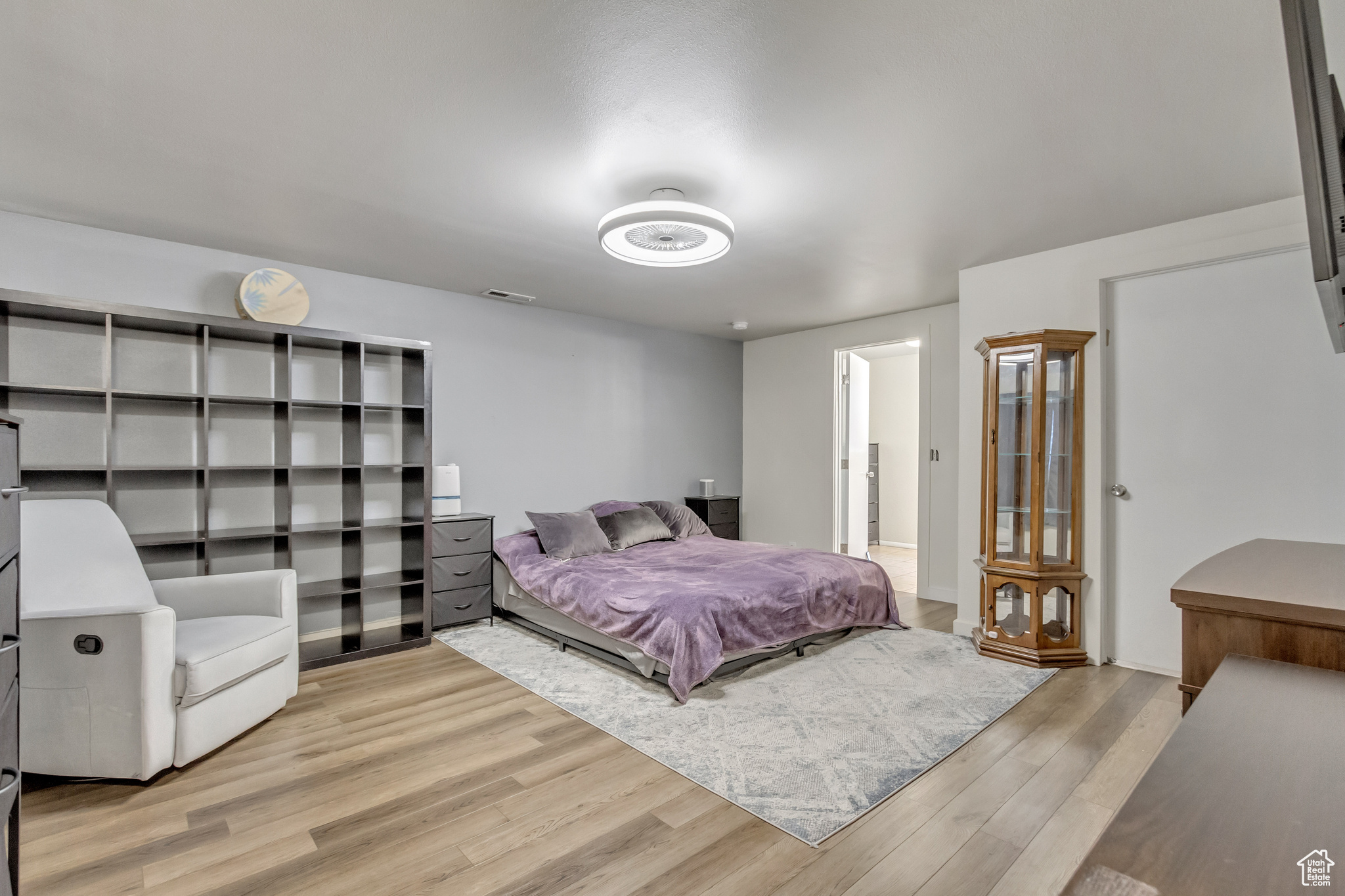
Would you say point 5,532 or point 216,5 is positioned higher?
point 216,5

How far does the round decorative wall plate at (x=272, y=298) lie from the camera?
143 inches

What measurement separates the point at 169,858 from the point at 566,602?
2.10 m

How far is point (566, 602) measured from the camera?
379 centimetres

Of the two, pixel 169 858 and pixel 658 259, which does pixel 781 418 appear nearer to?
pixel 658 259

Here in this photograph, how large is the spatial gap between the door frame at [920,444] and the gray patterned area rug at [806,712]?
1249 mm

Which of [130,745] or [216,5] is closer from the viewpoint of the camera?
[216,5]

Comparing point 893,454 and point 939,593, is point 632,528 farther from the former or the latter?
point 893,454

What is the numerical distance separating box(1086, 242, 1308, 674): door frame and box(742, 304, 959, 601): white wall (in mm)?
1398

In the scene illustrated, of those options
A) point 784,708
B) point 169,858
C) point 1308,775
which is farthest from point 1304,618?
point 169,858

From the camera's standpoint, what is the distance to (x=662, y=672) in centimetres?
331

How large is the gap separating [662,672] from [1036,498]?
7.88 feet

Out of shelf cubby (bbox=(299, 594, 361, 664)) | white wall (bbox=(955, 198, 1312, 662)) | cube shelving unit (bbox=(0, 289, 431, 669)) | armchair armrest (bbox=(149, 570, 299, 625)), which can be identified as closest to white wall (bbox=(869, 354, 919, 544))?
white wall (bbox=(955, 198, 1312, 662))

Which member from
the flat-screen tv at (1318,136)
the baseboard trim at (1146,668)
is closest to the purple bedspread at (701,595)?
the baseboard trim at (1146,668)

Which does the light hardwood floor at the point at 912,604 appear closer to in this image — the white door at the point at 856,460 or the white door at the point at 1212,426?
the white door at the point at 856,460
